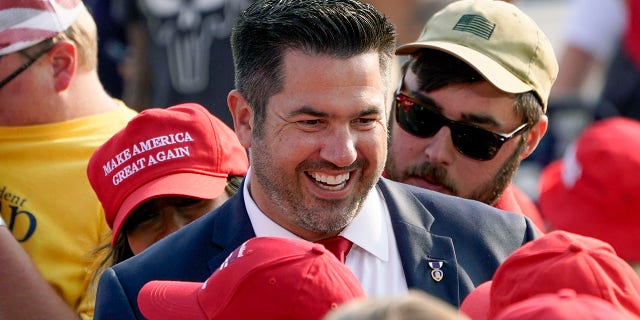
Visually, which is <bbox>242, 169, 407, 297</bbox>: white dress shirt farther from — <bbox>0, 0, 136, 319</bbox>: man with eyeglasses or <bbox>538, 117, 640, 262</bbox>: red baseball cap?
<bbox>538, 117, 640, 262</bbox>: red baseball cap

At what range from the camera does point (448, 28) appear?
4703 millimetres

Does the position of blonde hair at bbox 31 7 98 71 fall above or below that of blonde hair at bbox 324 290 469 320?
below

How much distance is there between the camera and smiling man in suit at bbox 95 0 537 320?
3783 mm

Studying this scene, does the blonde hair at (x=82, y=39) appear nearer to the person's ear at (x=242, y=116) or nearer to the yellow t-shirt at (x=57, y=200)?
the yellow t-shirt at (x=57, y=200)

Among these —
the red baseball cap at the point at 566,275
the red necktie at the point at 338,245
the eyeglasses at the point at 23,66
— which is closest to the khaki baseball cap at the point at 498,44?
the red necktie at the point at 338,245

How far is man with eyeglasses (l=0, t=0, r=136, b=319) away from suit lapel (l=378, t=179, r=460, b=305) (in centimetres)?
103

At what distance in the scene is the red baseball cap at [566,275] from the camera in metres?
3.06

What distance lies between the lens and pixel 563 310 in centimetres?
262

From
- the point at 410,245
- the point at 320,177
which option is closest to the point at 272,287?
the point at 320,177

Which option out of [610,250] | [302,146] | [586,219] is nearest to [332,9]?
[302,146]

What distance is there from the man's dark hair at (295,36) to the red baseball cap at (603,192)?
5.52 ft

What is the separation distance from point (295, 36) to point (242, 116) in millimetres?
326

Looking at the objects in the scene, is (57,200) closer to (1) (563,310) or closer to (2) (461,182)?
(2) (461,182)

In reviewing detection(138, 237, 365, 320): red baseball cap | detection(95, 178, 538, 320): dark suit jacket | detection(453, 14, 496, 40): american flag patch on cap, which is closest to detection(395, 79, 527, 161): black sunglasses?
detection(453, 14, 496, 40): american flag patch on cap
